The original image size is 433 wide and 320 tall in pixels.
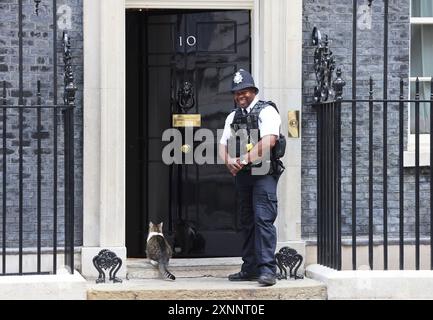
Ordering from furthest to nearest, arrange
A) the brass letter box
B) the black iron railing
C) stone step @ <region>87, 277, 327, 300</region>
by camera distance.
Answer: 1. the brass letter box
2. the black iron railing
3. stone step @ <region>87, 277, 327, 300</region>

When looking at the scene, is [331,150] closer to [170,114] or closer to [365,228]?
[365,228]

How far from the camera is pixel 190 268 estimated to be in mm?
9945

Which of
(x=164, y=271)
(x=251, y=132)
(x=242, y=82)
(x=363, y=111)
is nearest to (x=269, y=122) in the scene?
(x=251, y=132)

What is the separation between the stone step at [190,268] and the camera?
9.71 metres

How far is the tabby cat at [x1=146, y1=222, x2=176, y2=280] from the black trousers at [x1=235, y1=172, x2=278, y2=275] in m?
0.71

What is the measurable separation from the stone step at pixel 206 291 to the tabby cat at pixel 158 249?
0.37 m

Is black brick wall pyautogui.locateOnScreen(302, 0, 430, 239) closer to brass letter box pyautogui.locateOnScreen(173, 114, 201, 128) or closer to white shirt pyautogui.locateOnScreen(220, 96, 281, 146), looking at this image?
white shirt pyautogui.locateOnScreen(220, 96, 281, 146)

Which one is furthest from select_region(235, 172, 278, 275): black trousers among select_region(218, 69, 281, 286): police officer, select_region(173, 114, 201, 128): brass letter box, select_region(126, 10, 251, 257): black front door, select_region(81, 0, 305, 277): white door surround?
select_region(173, 114, 201, 128): brass letter box

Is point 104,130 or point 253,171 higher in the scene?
point 104,130

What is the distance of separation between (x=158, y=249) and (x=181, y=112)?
1433mm

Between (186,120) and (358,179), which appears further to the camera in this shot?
(186,120)

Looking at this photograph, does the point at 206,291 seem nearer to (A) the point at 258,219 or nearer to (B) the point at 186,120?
(A) the point at 258,219

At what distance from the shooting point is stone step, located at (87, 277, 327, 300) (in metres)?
8.87

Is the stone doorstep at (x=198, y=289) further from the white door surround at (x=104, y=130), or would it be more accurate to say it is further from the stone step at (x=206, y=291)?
the white door surround at (x=104, y=130)
